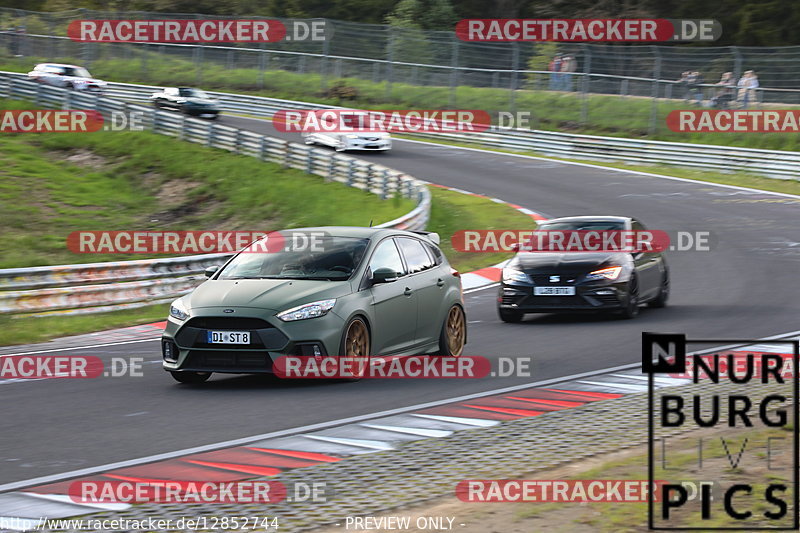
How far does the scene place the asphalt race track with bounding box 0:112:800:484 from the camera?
26.6ft

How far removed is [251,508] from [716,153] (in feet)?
105

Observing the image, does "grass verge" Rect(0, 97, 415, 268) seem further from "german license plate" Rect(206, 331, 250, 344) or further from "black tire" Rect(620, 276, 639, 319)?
"german license plate" Rect(206, 331, 250, 344)

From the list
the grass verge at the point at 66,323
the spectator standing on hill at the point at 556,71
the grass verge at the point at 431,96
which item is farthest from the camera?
the spectator standing on hill at the point at 556,71

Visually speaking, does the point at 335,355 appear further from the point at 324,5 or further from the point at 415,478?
the point at 324,5

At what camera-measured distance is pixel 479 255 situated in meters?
23.4

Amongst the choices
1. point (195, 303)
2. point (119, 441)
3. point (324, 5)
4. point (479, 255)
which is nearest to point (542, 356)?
point (195, 303)

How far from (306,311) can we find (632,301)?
Result: 6250mm

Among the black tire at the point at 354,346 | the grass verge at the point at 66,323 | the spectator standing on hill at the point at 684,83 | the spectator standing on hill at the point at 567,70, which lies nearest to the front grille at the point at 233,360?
the black tire at the point at 354,346

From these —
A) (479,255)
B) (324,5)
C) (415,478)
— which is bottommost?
(479,255)

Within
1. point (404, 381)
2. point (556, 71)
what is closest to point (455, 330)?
point (404, 381)

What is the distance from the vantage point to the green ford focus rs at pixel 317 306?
32.7ft

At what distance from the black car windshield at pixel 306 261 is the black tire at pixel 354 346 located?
17.9 inches

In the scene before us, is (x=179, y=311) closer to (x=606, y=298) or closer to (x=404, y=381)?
(x=404, y=381)

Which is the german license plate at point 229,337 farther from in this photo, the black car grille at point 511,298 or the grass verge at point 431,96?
the grass verge at point 431,96
